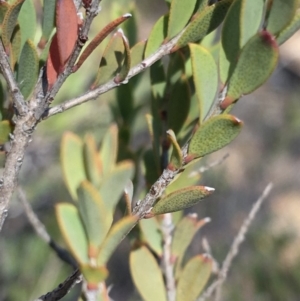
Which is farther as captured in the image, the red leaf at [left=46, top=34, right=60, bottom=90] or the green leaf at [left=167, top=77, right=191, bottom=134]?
the green leaf at [left=167, top=77, right=191, bottom=134]

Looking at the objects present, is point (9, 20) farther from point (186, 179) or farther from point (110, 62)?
point (186, 179)

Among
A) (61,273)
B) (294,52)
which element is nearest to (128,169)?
(61,273)

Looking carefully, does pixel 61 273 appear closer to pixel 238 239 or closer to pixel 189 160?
pixel 238 239

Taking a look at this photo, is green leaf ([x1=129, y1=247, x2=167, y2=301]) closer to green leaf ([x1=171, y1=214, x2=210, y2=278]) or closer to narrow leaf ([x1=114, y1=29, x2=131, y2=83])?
green leaf ([x1=171, y1=214, x2=210, y2=278])

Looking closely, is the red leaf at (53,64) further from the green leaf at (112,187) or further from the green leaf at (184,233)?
the green leaf at (184,233)

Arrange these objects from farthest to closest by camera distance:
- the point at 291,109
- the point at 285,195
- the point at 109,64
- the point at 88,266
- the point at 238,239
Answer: the point at 285,195
the point at 291,109
the point at 238,239
the point at 109,64
the point at 88,266

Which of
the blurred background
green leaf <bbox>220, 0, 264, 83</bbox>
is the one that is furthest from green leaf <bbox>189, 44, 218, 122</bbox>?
the blurred background

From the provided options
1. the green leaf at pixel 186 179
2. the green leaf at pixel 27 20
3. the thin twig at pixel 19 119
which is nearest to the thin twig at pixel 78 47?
the thin twig at pixel 19 119
